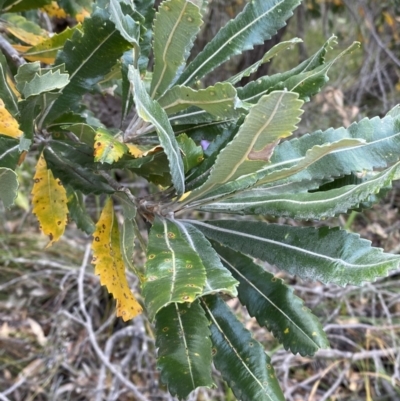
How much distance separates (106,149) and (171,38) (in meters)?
0.17

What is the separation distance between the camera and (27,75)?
0.55 meters

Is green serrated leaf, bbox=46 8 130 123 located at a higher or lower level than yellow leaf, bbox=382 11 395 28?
A: lower

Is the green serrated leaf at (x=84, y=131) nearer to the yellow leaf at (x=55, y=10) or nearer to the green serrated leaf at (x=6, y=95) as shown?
the green serrated leaf at (x=6, y=95)

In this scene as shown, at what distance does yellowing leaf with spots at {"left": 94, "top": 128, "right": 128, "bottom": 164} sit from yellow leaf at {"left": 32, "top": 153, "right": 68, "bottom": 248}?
0.28 metres

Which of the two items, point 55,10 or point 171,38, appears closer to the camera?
point 171,38

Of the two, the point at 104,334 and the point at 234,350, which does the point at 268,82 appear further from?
the point at 104,334

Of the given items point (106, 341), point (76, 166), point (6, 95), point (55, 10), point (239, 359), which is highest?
point (55, 10)

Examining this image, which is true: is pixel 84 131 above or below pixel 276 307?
above

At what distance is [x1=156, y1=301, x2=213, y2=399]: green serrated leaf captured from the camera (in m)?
0.52

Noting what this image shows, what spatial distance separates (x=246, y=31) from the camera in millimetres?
651

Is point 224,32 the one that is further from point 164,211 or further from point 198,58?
point 164,211

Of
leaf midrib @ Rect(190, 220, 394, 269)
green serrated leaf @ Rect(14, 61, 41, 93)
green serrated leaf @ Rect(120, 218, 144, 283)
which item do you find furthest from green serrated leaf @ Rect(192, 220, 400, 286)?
→ green serrated leaf @ Rect(14, 61, 41, 93)

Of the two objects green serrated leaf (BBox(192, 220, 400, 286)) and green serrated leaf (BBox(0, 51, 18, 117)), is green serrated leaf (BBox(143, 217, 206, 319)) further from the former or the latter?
green serrated leaf (BBox(0, 51, 18, 117))

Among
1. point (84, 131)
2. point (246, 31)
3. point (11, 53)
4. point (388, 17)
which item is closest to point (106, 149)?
point (84, 131)
